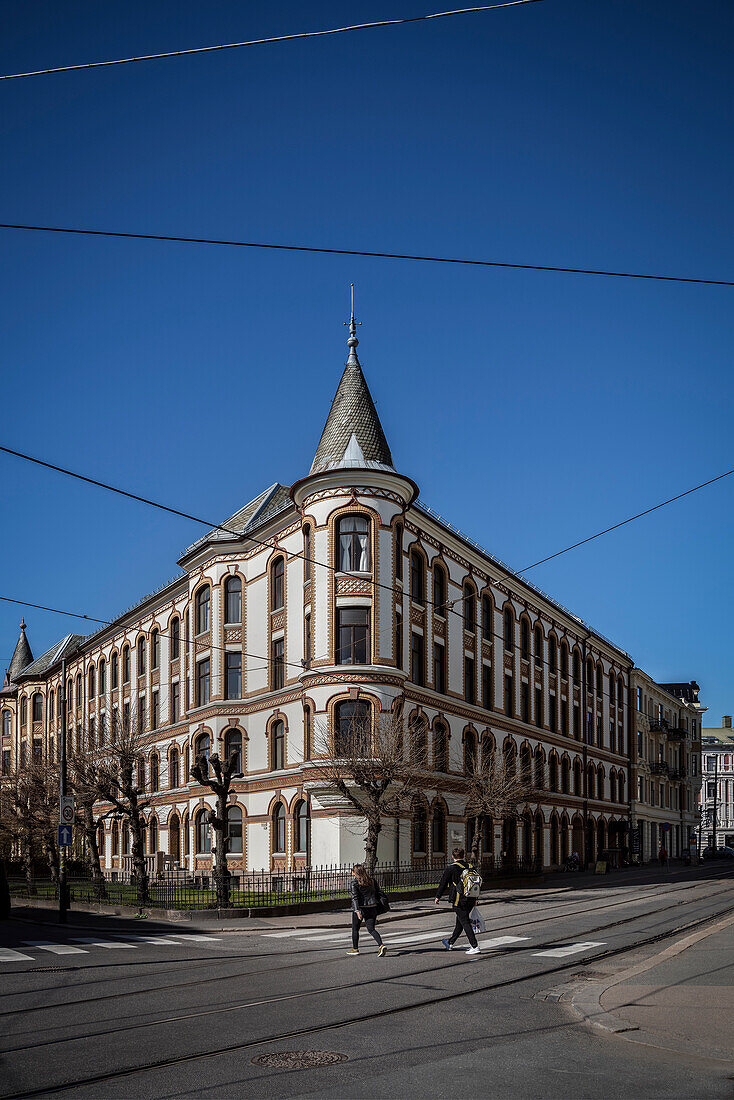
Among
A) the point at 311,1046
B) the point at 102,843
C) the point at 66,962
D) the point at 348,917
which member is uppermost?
the point at 311,1046

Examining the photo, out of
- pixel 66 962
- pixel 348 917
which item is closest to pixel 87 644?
pixel 348 917

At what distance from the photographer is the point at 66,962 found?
18.0 meters

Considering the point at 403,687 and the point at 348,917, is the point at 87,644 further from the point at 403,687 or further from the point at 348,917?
the point at 348,917

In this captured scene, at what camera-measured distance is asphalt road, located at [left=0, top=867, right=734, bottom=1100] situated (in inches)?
336

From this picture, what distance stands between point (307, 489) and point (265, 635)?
767 cm

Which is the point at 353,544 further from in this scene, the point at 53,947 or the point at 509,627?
the point at 53,947

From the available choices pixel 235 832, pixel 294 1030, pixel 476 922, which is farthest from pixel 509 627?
pixel 294 1030

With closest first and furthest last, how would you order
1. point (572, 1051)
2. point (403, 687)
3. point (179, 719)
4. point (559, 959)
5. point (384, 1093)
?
point (384, 1093) < point (572, 1051) < point (559, 959) < point (403, 687) < point (179, 719)

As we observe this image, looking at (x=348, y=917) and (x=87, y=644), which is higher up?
(x=87, y=644)

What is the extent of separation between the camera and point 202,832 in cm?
4916

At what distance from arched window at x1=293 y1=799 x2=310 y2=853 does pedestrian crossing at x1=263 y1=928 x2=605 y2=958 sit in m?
15.5

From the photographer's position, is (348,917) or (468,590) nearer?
(348,917)

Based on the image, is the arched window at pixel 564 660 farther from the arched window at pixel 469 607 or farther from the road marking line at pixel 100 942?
the road marking line at pixel 100 942

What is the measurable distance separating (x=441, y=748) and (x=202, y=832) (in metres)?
12.9
